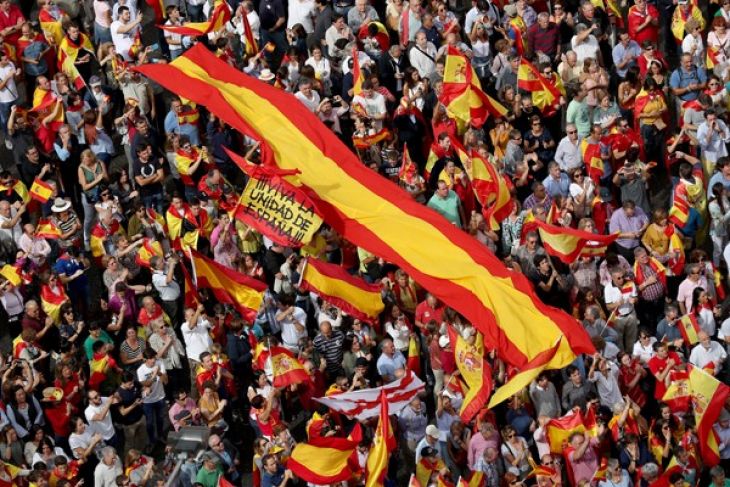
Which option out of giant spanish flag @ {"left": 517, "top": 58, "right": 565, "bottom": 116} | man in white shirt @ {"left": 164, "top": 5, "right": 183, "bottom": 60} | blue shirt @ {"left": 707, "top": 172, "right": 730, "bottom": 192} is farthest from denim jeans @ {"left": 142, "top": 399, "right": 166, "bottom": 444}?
blue shirt @ {"left": 707, "top": 172, "right": 730, "bottom": 192}

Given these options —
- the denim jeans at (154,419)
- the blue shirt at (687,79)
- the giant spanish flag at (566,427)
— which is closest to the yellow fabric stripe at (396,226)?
the giant spanish flag at (566,427)

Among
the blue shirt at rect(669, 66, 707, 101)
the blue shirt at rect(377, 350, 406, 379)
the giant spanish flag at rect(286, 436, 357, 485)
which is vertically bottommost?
the giant spanish flag at rect(286, 436, 357, 485)

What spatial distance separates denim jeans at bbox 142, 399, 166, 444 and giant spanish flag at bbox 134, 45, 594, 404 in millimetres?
3289

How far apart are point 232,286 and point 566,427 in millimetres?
4605

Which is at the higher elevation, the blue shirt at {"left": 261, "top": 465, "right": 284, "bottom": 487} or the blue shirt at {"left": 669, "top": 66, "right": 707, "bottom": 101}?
the blue shirt at {"left": 669, "top": 66, "right": 707, "bottom": 101}

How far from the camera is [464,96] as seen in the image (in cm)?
3225

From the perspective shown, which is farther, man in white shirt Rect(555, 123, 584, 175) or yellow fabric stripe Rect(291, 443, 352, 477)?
man in white shirt Rect(555, 123, 584, 175)

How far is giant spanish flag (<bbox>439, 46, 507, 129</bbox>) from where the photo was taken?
32.2 metres

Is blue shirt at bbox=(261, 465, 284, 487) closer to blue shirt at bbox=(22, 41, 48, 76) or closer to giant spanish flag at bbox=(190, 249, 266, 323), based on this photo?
giant spanish flag at bbox=(190, 249, 266, 323)

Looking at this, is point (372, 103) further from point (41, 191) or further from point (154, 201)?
point (41, 191)

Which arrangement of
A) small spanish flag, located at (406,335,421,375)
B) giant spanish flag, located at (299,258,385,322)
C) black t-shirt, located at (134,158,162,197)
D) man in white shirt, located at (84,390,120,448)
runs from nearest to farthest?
man in white shirt, located at (84,390,120,448)
giant spanish flag, located at (299,258,385,322)
small spanish flag, located at (406,335,421,375)
black t-shirt, located at (134,158,162,197)

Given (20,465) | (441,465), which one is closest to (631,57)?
(441,465)

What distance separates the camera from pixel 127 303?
30.5m

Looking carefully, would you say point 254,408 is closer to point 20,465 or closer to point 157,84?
point 20,465
